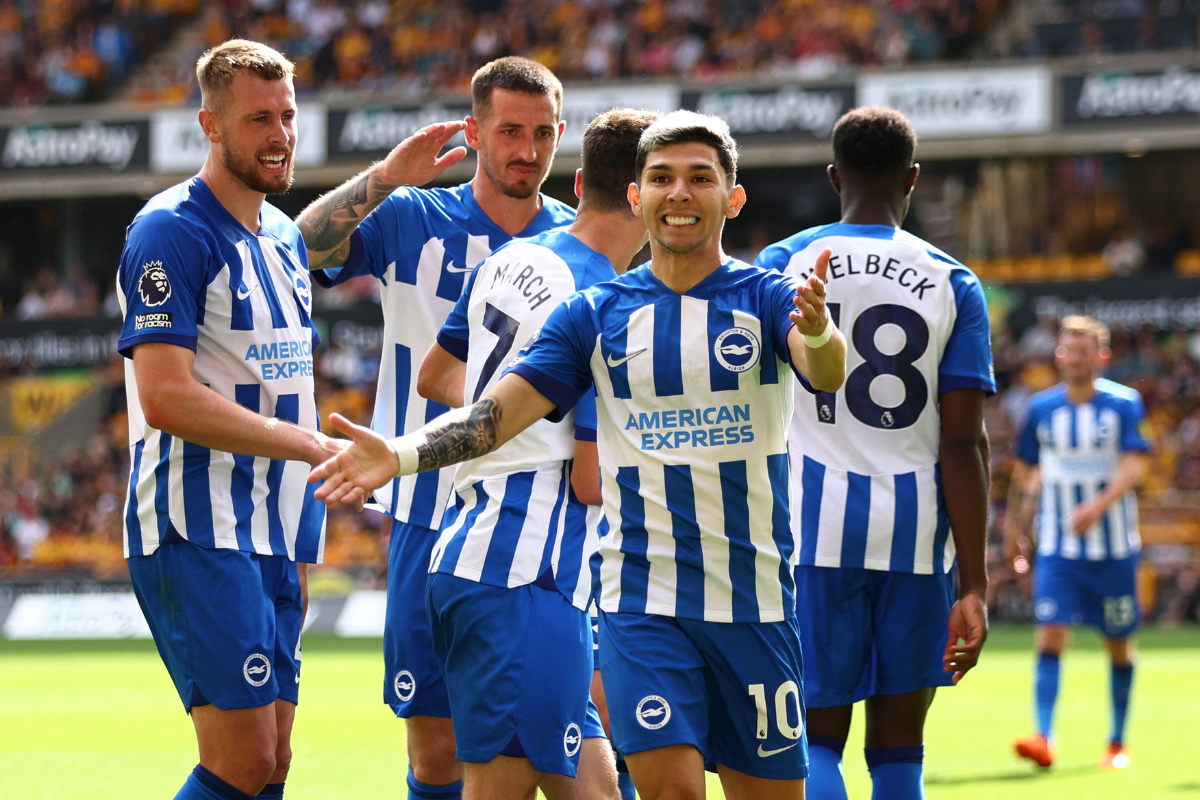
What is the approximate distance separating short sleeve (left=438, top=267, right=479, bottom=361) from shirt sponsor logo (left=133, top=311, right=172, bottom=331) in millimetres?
754

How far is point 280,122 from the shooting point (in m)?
4.09

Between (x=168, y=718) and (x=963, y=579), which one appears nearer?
(x=963, y=579)

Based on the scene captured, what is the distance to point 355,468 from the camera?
3.17m

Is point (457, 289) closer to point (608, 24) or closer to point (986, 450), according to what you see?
point (986, 450)

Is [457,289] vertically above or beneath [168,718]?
above

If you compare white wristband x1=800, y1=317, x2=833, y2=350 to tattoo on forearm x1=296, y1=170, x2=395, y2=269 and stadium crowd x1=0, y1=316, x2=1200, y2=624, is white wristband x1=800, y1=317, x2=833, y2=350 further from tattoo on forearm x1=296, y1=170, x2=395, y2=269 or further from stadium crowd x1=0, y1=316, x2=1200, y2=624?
stadium crowd x1=0, y1=316, x2=1200, y2=624

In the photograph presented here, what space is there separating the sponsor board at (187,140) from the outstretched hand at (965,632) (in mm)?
19993

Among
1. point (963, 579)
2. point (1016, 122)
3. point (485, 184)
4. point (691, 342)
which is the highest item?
point (1016, 122)

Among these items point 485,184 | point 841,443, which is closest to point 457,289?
point 485,184

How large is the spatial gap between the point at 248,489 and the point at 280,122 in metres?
1.06

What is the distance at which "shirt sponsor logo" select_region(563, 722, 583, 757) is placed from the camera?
3719 millimetres

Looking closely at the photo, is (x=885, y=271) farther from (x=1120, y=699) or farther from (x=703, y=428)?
(x=1120, y=699)

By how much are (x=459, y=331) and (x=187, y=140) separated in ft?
67.3

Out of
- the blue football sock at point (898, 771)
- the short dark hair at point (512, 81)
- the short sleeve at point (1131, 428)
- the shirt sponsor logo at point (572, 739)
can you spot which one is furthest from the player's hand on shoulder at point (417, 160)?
the short sleeve at point (1131, 428)
